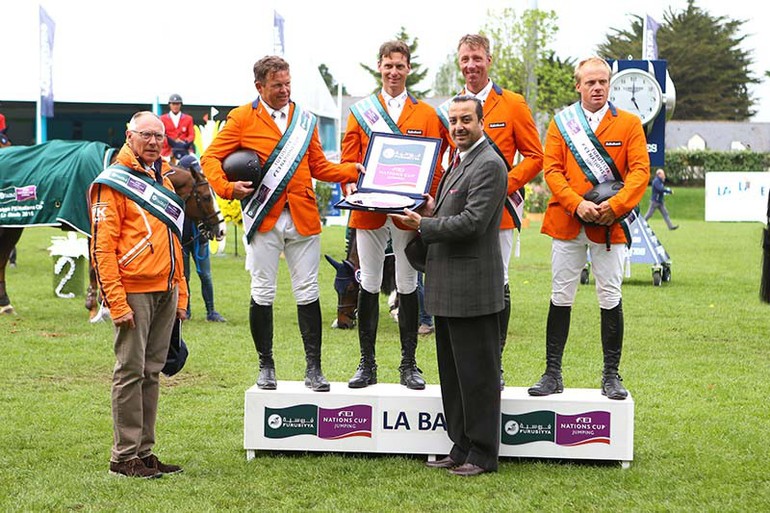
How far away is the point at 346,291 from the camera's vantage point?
10766 mm

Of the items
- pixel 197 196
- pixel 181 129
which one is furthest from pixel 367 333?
pixel 181 129

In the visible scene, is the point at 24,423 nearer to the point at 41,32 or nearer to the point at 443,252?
the point at 443,252

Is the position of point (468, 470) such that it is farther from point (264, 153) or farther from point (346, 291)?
point (346, 291)

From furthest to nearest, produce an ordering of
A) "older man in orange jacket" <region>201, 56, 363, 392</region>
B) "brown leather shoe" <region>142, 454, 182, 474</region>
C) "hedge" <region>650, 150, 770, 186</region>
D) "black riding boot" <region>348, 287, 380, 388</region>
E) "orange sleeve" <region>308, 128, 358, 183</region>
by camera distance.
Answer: "hedge" <region>650, 150, 770, 186</region> → "black riding boot" <region>348, 287, 380, 388</region> → "orange sleeve" <region>308, 128, 358, 183</region> → "older man in orange jacket" <region>201, 56, 363, 392</region> → "brown leather shoe" <region>142, 454, 182, 474</region>

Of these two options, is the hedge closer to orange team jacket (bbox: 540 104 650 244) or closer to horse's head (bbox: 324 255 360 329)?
horse's head (bbox: 324 255 360 329)

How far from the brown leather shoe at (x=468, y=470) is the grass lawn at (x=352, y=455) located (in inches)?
3.1

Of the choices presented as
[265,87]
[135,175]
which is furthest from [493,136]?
[135,175]

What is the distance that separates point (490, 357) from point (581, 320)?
6.26 m

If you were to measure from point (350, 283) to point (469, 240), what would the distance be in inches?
200

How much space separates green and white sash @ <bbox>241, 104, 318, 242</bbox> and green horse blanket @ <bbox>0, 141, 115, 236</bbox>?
481 cm

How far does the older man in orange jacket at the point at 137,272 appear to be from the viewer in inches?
211

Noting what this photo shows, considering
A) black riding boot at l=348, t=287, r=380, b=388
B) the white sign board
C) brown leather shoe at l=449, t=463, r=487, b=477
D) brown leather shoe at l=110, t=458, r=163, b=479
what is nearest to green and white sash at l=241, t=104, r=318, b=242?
black riding boot at l=348, t=287, r=380, b=388

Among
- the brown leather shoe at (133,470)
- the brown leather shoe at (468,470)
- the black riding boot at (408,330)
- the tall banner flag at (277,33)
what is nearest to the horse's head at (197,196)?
the black riding boot at (408,330)

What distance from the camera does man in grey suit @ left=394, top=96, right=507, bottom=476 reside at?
5.50m
